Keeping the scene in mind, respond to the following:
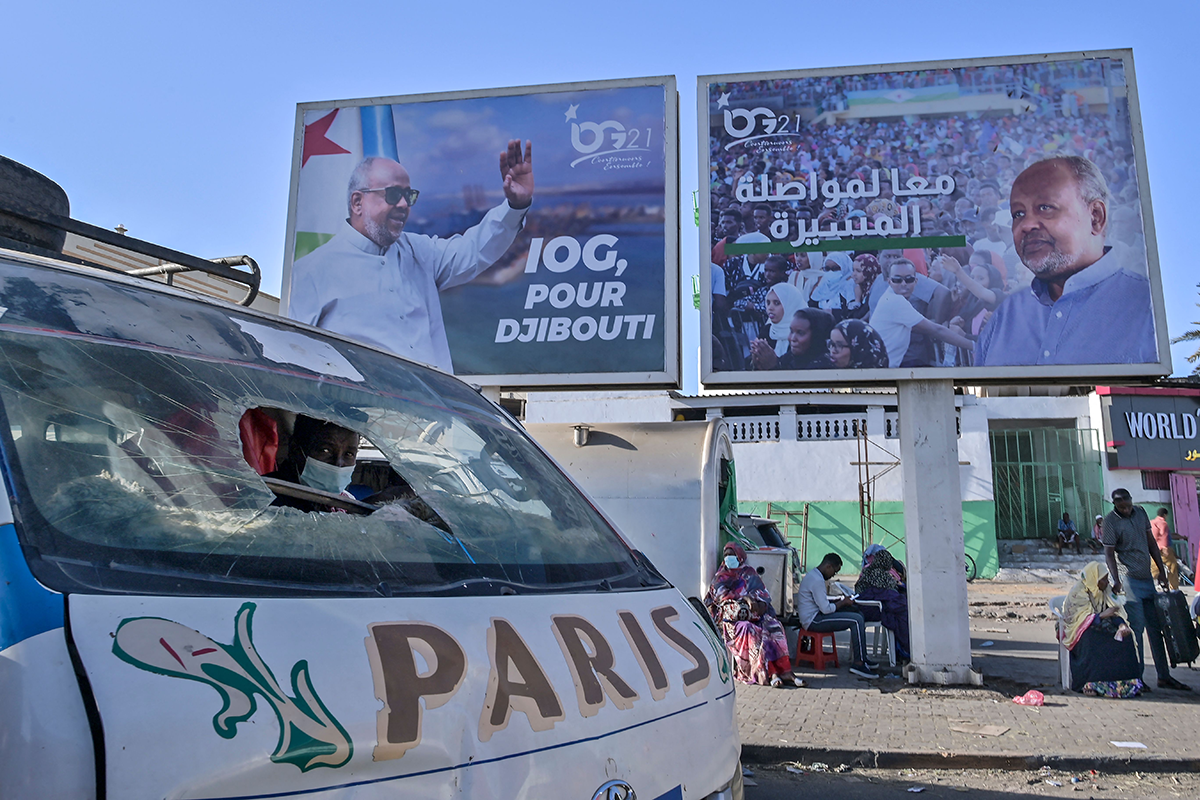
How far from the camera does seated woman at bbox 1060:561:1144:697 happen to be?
7.00 m

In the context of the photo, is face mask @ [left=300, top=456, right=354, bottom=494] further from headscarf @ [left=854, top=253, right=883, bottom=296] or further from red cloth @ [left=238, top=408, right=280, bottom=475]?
headscarf @ [left=854, top=253, right=883, bottom=296]

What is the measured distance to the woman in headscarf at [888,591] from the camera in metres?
8.81

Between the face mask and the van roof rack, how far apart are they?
1073mm

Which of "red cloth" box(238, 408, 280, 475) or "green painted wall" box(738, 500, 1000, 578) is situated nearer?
"red cloth" box(238, 408, 280, 475)

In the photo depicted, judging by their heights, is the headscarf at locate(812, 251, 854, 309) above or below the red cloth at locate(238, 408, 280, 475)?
above

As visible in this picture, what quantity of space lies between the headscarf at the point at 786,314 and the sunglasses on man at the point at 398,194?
3734 millimetres

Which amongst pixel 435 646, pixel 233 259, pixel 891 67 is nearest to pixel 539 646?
pixel 435 646

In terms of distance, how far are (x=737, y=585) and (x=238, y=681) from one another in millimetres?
7206

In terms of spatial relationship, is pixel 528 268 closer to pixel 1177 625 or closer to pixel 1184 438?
pixel 1177 625

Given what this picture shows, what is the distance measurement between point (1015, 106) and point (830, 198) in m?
1.82

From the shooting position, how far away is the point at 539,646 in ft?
5.30

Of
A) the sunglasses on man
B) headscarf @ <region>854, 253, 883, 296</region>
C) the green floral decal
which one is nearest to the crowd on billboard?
headscarf @ <region>854, 253, 883, 296</region>

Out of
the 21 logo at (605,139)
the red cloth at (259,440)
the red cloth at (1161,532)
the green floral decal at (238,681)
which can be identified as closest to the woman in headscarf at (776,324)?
the 21 logo at (605,139)

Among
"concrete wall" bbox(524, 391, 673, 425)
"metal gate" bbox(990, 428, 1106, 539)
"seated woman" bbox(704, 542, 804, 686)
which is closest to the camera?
"seated woman" bbox(704, 542, 804, 686)
